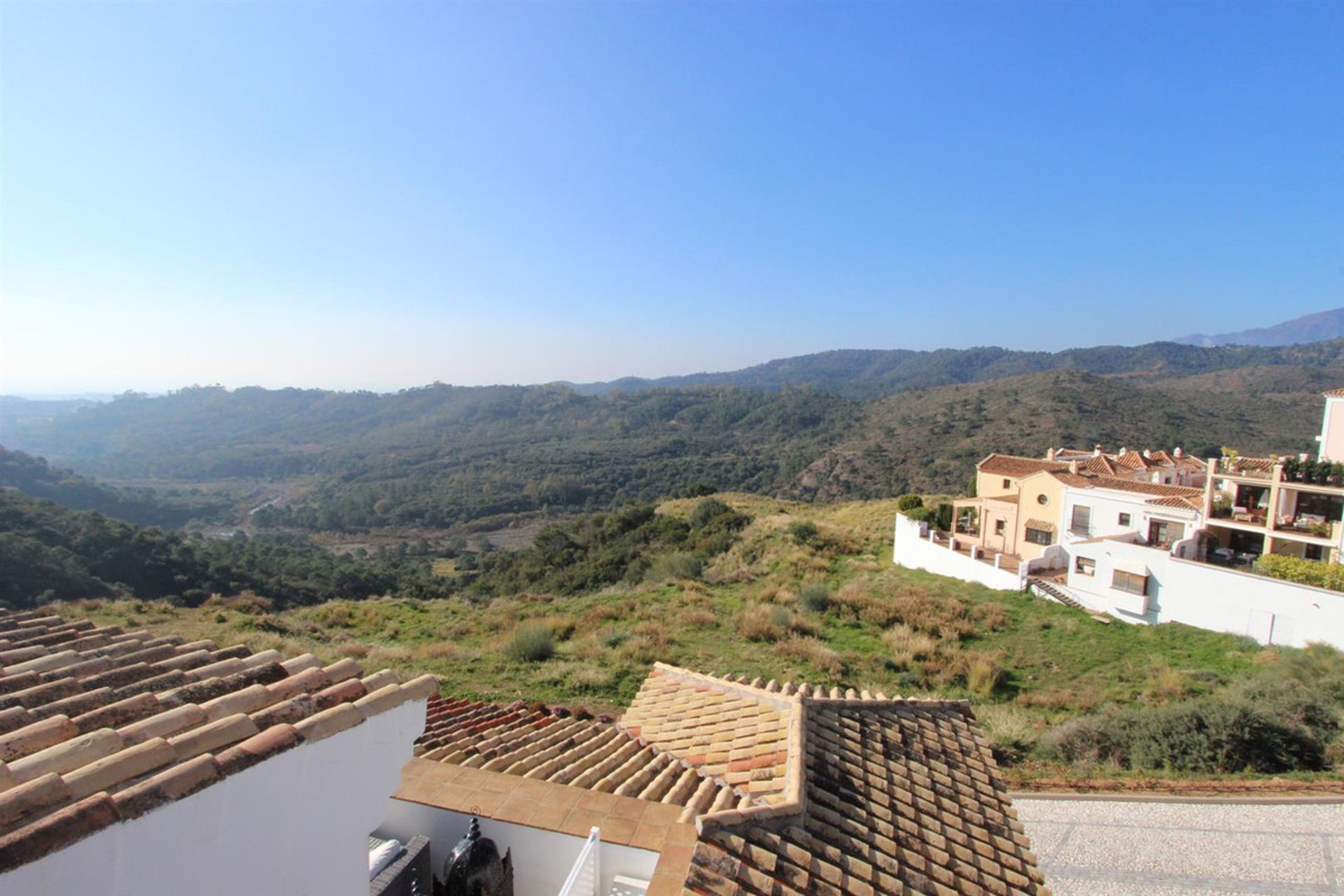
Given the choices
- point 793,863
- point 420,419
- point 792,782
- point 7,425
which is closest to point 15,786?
point 793,863

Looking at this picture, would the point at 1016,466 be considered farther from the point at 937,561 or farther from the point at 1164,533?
the point at 1164,533

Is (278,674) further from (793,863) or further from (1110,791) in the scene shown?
(1110,791)

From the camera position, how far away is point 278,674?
291 cm

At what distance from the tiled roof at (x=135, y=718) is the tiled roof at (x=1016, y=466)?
1007 inches

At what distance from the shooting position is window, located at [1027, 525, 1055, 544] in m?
22.5

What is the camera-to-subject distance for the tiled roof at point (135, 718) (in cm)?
177

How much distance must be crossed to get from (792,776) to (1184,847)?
261 inches

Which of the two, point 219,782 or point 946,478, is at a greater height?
point 219,782

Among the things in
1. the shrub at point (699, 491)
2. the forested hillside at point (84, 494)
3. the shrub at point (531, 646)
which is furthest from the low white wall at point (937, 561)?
the forested hillside at point (84, 494)

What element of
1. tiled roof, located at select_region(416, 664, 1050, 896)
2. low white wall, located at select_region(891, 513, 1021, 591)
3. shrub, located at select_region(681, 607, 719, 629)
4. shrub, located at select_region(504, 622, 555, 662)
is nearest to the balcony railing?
low white wall, located at select_region(891, 513, 1021, 591)

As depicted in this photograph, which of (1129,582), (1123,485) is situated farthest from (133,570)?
(1123,485)

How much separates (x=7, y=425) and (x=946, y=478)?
18563 centimetres

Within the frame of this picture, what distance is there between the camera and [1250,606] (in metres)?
16.0

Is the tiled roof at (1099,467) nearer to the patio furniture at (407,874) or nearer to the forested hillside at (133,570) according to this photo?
the patio furniture at (407,874)
